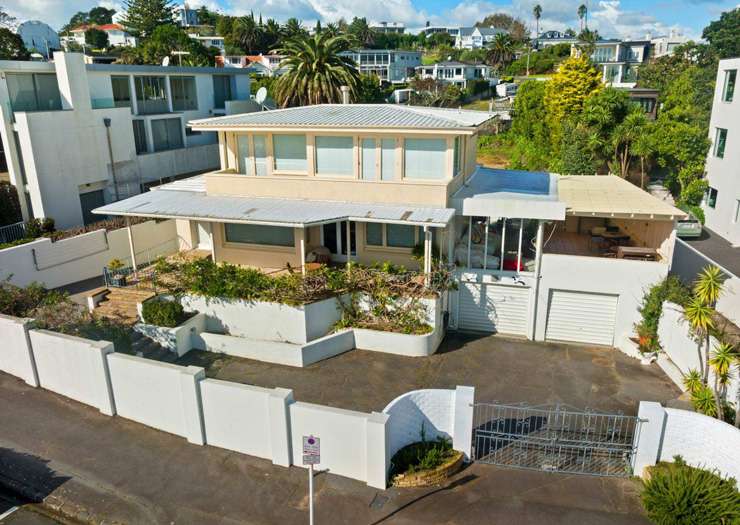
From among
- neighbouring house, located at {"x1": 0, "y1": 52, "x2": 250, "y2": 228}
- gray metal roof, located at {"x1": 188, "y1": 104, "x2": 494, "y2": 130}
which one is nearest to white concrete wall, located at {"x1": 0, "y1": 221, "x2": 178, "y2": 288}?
neighbouring house, located at {"x1": 0, "y1": 52, "x2": 250, "y2": 228}

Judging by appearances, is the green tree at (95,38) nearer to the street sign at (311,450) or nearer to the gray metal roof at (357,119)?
the gray metal roof at (357,119)

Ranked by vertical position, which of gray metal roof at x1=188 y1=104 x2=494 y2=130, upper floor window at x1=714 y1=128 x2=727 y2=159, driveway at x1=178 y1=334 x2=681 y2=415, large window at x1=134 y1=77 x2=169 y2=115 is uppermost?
large window at x1=134 y1=77 x2=169 y2=115

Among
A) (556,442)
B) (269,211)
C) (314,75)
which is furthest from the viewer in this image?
(314,75)

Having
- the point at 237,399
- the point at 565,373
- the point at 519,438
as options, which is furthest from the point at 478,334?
the point at 237,399

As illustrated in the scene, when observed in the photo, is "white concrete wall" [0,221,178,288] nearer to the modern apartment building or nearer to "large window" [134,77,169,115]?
"large window" [134,77,169,115]

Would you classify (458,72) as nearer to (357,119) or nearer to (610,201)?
(610,201)

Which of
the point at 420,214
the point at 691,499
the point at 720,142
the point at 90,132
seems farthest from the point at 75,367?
the point at 720,142
